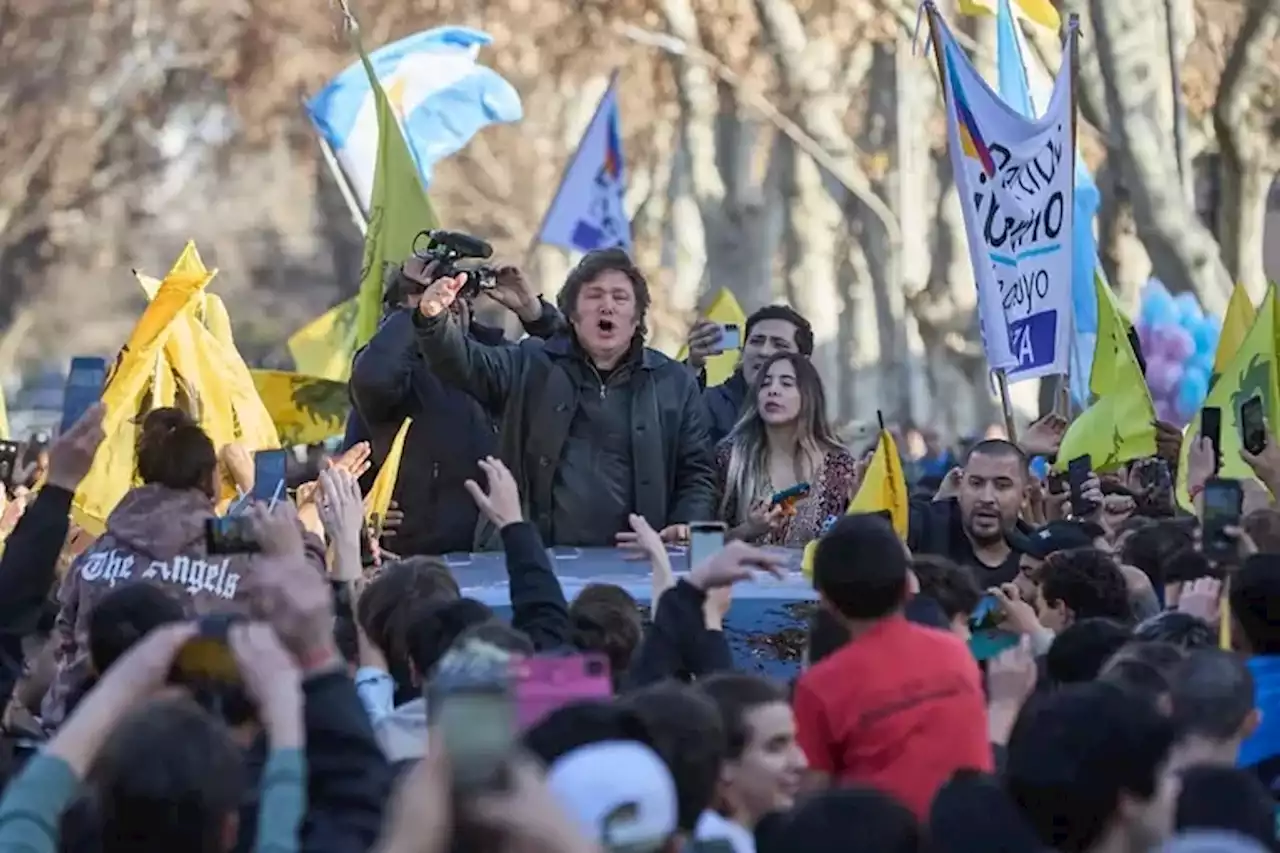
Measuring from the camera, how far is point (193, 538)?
7.09m

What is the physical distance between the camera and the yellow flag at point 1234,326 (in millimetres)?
12359

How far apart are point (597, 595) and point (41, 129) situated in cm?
3120

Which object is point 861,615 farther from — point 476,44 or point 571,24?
point 571,24

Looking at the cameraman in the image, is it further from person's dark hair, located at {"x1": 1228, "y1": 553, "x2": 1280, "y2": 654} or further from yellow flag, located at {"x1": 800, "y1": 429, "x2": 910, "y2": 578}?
person's dark hair, located at {"x1": 1228, "y1": 553, "x2": 1280, "y2": 654}

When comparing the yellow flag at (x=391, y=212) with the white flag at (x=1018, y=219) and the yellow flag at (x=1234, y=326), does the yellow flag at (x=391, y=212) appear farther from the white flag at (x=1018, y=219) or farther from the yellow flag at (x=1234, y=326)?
the yellow flag at (x=1234, y=326)

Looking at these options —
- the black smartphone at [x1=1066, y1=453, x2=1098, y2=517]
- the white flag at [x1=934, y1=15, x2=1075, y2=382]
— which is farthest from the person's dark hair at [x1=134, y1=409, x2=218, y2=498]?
the white flag at [x1=934, y1=15, x2=1075, y2=382]

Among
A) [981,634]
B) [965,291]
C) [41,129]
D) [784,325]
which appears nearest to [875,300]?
[965,291]

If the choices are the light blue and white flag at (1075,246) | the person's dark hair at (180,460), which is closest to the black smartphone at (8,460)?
the person's dark hair at (180,460)

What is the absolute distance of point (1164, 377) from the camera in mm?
19266

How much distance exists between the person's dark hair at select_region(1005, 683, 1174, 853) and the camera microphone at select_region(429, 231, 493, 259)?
16.0 feet

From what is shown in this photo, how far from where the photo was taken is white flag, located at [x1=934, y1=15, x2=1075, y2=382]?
1146cm

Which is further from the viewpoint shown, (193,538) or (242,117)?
(242,117)

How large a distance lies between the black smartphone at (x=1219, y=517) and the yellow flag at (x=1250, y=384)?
316 cm

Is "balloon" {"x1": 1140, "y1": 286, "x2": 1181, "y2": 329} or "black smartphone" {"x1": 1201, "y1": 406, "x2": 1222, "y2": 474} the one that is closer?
"black smartphone" {"x1": 1201, "y1": 406, "x2": 1222, "y2": 474}
